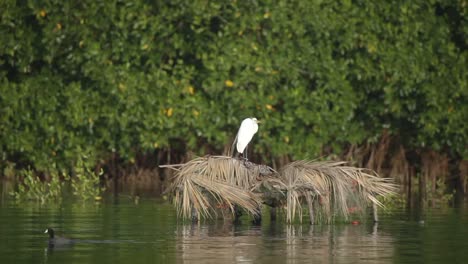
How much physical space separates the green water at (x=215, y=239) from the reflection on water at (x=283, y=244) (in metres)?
0.01

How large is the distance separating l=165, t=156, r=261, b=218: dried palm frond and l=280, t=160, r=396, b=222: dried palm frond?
23.3 inches

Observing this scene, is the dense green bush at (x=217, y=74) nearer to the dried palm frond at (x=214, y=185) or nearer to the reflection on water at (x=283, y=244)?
the dried palm frond at (x=214, y=185)

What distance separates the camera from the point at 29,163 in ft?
111

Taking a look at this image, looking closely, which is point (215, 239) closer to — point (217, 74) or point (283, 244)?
point (283, 244)

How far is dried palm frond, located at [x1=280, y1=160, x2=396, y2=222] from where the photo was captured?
22.0 meters

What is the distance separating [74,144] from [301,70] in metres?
5.50

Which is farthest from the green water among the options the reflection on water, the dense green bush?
the dense green bush

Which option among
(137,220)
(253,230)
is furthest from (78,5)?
(253,230)

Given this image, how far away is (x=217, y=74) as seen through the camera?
101 ft

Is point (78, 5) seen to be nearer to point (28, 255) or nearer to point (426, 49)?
point (426, 49)

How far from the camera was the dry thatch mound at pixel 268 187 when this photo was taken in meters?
22.0

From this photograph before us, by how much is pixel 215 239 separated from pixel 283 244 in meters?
1.24

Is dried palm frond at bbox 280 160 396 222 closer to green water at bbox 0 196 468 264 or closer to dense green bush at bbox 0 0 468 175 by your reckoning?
green water at bbox 0 196 468 264

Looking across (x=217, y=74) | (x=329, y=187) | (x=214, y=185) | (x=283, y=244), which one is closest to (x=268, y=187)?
(x=214, y=185)
